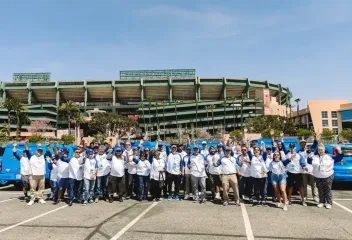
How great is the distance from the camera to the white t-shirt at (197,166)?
9.88m

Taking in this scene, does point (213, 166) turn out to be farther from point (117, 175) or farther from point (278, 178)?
point (117, 175)

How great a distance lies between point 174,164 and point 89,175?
8.93 ft

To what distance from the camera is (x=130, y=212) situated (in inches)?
322

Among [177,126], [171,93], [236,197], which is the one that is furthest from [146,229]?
[171,93]

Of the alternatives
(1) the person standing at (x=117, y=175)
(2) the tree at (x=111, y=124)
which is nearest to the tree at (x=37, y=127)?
(2) the tree at (x=111, y=124)

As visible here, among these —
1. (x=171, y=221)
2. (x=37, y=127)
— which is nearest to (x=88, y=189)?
(x=171, y=221)

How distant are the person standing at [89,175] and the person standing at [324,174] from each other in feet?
21.9

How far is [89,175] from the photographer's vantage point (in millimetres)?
9609

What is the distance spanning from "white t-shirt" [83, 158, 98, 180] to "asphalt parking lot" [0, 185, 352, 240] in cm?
95

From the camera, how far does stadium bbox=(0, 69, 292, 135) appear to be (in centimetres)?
9769

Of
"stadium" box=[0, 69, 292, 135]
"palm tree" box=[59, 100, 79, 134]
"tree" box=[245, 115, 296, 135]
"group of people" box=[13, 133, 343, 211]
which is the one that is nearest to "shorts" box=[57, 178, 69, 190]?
"group of people" box=[13, 133, 343, 211]

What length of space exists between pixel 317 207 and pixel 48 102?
115999 millimetres

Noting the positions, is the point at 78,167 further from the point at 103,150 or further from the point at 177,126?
the point at 177,126

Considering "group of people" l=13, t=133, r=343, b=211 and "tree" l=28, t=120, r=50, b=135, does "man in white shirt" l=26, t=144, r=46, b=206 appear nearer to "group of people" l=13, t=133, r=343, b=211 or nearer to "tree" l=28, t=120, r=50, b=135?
"group of people" l=13, t=133, r=343, b=211
